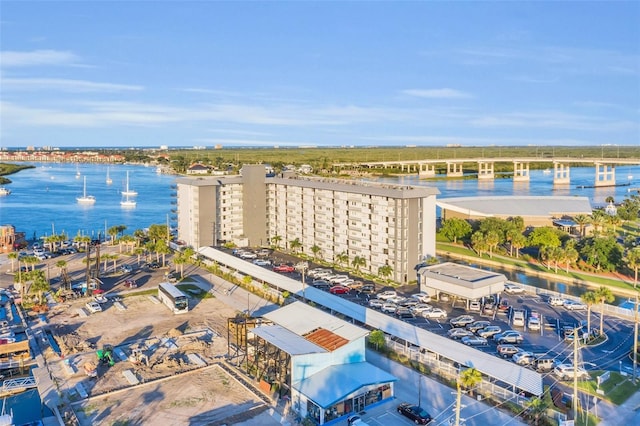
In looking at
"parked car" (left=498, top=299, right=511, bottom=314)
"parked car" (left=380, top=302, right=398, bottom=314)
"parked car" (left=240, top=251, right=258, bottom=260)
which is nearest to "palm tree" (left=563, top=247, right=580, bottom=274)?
"parked car" (left=498, top=299, right=511, bottom=314)

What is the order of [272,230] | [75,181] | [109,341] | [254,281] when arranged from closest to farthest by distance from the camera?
[109,341] → [254,281] → [272,230] → [75,181]

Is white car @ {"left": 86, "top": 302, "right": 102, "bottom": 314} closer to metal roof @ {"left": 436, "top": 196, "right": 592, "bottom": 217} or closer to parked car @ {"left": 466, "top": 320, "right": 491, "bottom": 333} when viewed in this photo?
parked car @ {"left": 466, "top": 320, "right": 491, "bottom": 333}

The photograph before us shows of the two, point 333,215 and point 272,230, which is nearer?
point 333,215

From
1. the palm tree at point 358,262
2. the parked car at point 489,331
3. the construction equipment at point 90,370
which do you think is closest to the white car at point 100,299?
the construction equipment at point 90,370

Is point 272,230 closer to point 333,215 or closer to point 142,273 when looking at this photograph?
point 333,215

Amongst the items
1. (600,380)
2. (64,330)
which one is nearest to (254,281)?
(64,330)

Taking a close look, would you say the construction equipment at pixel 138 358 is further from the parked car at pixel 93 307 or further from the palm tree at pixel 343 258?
Result: the palm tree at pixel 343 258
